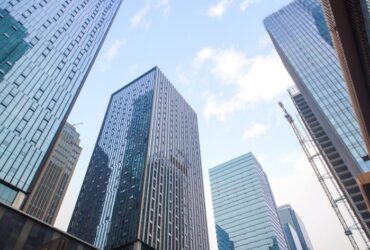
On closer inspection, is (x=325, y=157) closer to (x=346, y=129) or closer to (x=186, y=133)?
(x=346, y=129)

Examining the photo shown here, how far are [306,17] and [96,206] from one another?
108 meters

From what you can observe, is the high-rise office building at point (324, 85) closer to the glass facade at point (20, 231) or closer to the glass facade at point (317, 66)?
the glass facade at point (317, 66)

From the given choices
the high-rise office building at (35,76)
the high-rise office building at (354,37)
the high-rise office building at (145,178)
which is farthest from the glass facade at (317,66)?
the high-rise office building at (35,76)

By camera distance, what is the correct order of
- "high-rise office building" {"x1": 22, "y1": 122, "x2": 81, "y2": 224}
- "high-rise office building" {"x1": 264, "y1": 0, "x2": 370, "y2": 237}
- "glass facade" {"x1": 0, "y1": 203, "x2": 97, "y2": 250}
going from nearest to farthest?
"glass facade" {"x1": 0, "y1": 203, "x2": 97, "y2": 250} < "high-rise office building" {"x1": 264, "y1": 0, "x2": 370, "y2": 237} < "high-rise office building" {"x1": 22, "y1": 122, "x2": 81, "y2": 224}

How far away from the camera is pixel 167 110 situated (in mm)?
116312

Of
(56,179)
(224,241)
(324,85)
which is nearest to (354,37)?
(324,85)

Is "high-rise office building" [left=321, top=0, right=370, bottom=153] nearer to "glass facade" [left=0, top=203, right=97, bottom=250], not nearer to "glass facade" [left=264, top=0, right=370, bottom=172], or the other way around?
"glass facade" [left=0, top=203, right=97, bottom=250]

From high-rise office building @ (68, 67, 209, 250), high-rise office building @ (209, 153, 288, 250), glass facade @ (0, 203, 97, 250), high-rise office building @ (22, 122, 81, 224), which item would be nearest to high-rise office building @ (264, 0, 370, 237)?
high-rise office building @ (209, 153, 288, 250)

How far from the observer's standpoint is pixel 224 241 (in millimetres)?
146875

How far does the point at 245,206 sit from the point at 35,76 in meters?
127

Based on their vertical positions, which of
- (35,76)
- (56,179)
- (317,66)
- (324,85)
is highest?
(317,66)

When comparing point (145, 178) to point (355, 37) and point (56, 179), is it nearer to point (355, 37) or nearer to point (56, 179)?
point (56, 179)

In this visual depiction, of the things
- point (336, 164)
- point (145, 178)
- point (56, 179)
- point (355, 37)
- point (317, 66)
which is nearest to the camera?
point (355, 37)

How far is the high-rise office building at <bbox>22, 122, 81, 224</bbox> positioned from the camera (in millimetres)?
116750
